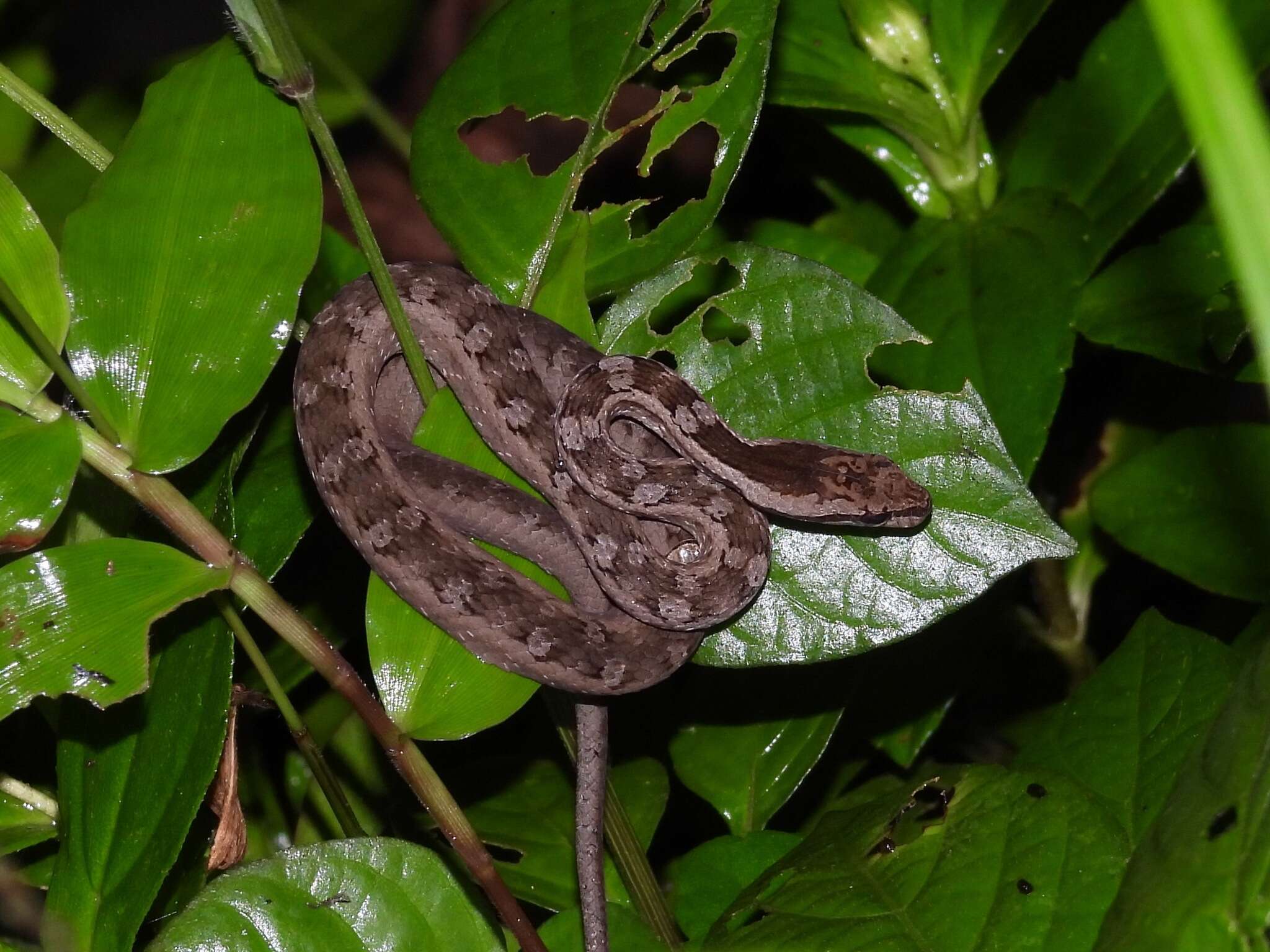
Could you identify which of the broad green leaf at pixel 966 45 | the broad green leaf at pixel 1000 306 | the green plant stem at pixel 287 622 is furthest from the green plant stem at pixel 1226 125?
the broad green leaf at pixel 966 45

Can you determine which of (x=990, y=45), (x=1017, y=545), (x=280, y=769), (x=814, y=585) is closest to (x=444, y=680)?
(x=814, y=585)

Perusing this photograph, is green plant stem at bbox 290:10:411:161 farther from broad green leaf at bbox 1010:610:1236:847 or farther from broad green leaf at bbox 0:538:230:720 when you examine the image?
broad green leaf at bbox 1010:610:1236:847

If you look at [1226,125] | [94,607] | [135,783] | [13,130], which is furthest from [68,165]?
[1226,125]

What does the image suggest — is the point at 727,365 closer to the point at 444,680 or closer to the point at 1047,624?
the point at 444,680

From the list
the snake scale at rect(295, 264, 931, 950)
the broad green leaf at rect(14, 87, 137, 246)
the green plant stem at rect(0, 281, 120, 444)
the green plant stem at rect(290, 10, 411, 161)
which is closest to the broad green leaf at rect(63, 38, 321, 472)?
the green plant stem at rect(0, 281, 120, 444)

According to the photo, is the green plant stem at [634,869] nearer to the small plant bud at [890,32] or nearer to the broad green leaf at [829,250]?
the broad green leaf at [829,250]

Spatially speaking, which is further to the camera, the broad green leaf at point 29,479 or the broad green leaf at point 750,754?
the broad green leaf at point 750,754

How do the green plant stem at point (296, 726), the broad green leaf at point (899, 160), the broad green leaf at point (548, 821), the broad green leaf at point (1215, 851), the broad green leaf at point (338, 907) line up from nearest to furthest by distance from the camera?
the broad green leaf at point (1215, 851) < the broad green leaf at point (338, 907) < the green plant stem at point (296, 726) < the broad green leaf at point (548, 821) < the broad green leaf at point (899, 160)
